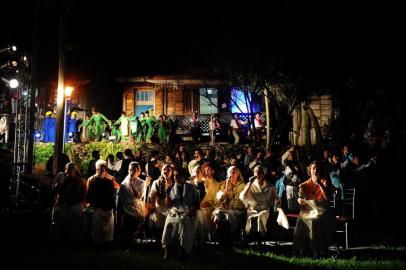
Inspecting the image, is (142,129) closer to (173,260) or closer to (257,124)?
(257,124)

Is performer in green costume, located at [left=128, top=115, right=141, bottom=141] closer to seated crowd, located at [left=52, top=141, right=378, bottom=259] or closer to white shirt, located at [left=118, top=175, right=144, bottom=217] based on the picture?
seated crowd, located at [left=52, top=141, right=378, bottom=259]

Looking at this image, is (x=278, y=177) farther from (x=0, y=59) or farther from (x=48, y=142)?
(x=48, y=142)

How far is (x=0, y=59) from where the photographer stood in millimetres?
13852

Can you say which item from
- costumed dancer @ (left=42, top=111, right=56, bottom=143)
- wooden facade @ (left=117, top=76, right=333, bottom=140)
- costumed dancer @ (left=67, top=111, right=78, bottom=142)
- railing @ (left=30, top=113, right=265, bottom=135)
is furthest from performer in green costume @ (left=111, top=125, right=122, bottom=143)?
wooden facade @ (left=117, top=76, right=333, bottom=140)

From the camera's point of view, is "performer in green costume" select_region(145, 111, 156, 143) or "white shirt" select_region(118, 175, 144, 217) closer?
"white shirt" select_region(118, 175, 144, 217)

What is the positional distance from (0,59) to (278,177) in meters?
9.92

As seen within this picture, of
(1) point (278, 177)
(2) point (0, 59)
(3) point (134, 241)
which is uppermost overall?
(2) point (0, 59)

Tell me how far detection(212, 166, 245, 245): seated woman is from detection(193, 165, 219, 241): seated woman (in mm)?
151

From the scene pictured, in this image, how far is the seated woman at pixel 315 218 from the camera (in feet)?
25.1

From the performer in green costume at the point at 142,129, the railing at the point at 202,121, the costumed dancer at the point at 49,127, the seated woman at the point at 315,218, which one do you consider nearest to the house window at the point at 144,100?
the railing at the point at 202,121

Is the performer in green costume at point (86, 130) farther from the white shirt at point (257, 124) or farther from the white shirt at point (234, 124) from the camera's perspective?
the white shirt at point (257, 124)

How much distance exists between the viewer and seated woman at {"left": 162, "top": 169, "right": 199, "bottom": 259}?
7.31 metres

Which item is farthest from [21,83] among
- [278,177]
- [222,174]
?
[278,177]

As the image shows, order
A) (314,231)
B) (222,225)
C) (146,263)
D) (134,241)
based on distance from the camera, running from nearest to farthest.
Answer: (146,263) < (314,231) < (222,225) < (134,241)
